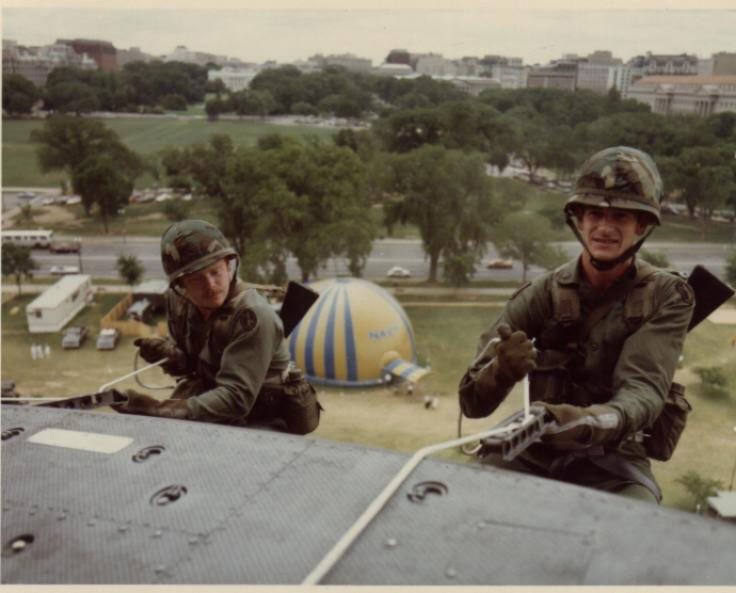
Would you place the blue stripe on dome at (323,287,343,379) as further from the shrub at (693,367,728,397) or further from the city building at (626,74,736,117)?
the city building at (626,74,736,117)

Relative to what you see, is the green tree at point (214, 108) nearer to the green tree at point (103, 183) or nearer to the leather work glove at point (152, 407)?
the green tree at point (103, 183)

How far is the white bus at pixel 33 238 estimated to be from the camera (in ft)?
126

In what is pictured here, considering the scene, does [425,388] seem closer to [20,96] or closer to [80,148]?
[20,96]

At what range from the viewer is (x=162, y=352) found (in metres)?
→ 5.66

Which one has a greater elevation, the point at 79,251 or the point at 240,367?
the point at 240,367

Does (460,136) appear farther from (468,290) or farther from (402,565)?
(402,565)

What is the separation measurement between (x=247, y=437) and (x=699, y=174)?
19.9 metres

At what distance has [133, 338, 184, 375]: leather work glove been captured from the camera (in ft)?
18.4

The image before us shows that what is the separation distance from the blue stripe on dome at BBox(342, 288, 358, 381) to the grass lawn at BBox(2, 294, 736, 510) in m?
0.64

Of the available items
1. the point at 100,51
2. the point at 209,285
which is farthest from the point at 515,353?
the point at 100,51

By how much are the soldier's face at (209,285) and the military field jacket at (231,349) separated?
82 mm

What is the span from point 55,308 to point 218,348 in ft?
86.3

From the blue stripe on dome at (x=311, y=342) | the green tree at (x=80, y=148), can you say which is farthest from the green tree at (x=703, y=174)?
the green tree at (x=80, y=148)

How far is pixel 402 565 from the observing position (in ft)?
9.49
